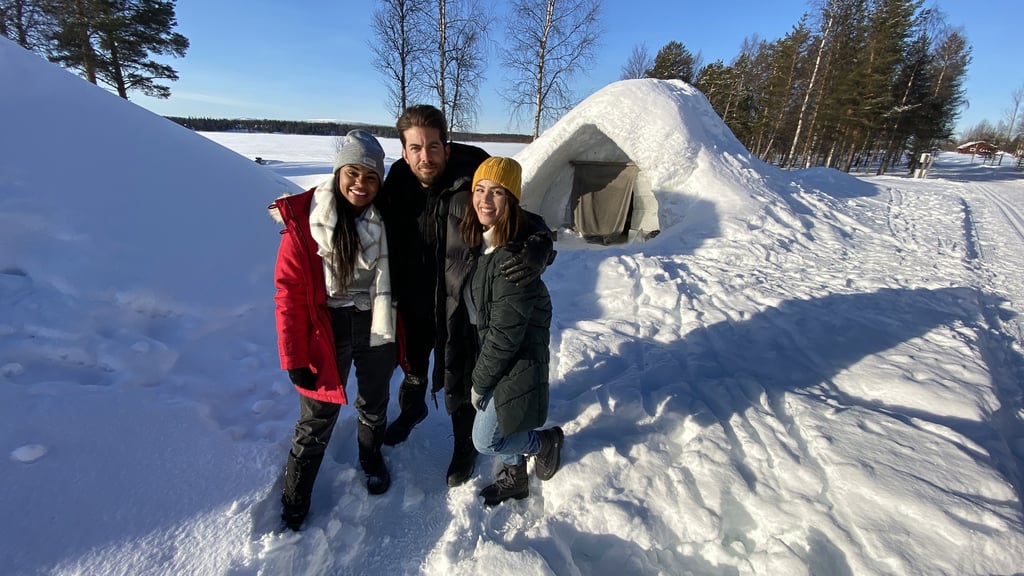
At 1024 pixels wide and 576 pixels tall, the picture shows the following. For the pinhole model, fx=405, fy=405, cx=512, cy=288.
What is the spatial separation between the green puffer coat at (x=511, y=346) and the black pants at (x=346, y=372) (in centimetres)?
51

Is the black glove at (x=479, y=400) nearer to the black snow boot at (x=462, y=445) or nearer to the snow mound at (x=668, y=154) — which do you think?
the black snow boot at (x=462, y=445)

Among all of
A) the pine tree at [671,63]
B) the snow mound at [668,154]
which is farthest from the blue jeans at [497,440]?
the pine tree at [671,63]

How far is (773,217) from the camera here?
6250 mm

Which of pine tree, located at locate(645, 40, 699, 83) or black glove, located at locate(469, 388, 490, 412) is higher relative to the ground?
pine tree, located at locate(645, 40, 699, 83)

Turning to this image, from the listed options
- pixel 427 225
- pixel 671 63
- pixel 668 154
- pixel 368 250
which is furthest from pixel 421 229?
pixel 671 63

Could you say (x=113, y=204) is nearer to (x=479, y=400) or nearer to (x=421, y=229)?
(x=421, y=229)

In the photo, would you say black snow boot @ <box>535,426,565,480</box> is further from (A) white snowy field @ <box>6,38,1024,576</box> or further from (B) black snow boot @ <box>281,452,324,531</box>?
(B) black snow boot @ <box>281,452,324,531</box>

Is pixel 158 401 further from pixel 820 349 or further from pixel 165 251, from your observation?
pixel 820 349

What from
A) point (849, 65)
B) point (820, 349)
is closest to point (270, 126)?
point (849, 65)

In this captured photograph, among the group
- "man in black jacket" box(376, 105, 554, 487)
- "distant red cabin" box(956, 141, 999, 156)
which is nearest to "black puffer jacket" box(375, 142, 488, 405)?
"man in black jacket" box(376, 105, 554, 487)

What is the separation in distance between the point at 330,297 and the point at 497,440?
0.98 m

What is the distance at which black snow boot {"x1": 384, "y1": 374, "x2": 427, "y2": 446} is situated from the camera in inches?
93.5

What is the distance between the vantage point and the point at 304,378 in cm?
165

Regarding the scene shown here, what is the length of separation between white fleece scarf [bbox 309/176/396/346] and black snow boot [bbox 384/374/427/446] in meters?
0.65
